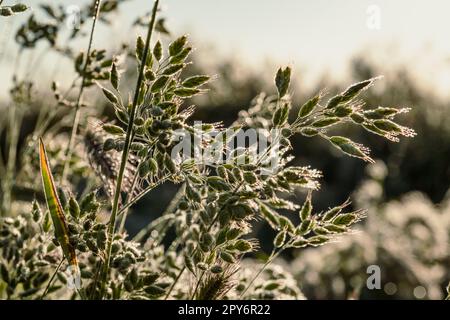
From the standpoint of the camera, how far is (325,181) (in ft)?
31.0

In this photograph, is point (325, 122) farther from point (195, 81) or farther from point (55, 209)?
point (55, 209)

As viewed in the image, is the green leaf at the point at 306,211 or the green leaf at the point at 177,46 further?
the green leaf at the point at 306,211

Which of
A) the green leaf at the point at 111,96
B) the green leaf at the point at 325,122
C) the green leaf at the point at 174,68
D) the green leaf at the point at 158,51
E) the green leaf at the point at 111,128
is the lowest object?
the green leaf at the point at 111,128

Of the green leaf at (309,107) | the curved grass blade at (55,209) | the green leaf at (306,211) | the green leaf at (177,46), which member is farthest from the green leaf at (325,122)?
the curved grass blade at (55,209)

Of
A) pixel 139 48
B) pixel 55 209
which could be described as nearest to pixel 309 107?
pixel 139 48

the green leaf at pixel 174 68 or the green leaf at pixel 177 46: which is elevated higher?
the green leaf at pixel 177 46

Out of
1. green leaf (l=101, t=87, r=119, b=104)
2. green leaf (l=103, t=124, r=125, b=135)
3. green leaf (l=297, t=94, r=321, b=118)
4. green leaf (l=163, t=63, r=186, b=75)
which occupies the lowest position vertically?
green leaf (l=103, t=124, r=125, b=135)

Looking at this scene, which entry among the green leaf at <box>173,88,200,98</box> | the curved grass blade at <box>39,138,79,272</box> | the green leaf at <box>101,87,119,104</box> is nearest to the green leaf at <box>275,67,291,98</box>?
the green leaf at <box>173,88,200,98</box>

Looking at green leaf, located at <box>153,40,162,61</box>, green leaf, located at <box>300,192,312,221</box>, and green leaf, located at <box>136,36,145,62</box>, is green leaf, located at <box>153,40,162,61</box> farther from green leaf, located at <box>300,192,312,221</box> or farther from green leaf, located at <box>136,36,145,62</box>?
green leaf, located at <box>300,192,312,221</box>

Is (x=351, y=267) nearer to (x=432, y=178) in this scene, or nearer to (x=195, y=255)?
(x=195, y=255)

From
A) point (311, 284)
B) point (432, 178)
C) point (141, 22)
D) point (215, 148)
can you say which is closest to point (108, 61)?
point (141, 22)

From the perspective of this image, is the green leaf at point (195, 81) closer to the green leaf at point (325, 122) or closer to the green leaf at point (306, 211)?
the green leaf at point (325, 122)

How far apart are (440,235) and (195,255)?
3486mm
